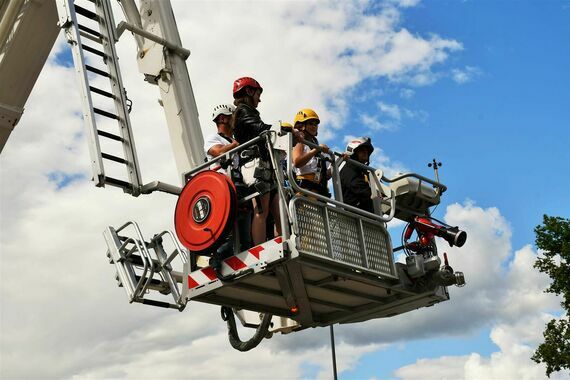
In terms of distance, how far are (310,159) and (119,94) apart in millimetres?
2760

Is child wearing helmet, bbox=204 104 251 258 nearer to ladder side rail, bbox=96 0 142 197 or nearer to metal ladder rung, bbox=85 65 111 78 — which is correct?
ladder side rail, bbox=96 0 142 197

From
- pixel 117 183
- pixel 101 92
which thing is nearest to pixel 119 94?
pixel 101 92

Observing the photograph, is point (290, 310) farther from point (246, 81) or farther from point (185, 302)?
point (246, 81)

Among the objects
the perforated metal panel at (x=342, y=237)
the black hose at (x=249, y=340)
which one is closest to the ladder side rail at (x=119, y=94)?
the black hose at (x=249, y=340)

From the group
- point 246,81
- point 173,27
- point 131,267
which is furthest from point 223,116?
point 173,27

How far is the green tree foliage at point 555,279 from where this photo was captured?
84.5 feet

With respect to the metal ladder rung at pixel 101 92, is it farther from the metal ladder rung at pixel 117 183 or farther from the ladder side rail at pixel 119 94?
the metal ladder rung at pixel 117 183

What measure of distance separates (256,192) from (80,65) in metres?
3.01

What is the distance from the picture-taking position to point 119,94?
9203mm

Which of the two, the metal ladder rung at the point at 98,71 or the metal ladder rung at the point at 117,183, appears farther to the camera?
the metal ladder rung at the point at 98,71

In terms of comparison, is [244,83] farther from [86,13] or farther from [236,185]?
[86,13]

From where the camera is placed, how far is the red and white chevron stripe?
22.3ft

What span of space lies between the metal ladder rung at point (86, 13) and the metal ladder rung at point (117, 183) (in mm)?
2260

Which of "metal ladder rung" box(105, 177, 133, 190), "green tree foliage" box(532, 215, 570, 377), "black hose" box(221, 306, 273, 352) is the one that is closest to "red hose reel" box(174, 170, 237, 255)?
"metal ladder rung" box(105, 177, 133, 190)
